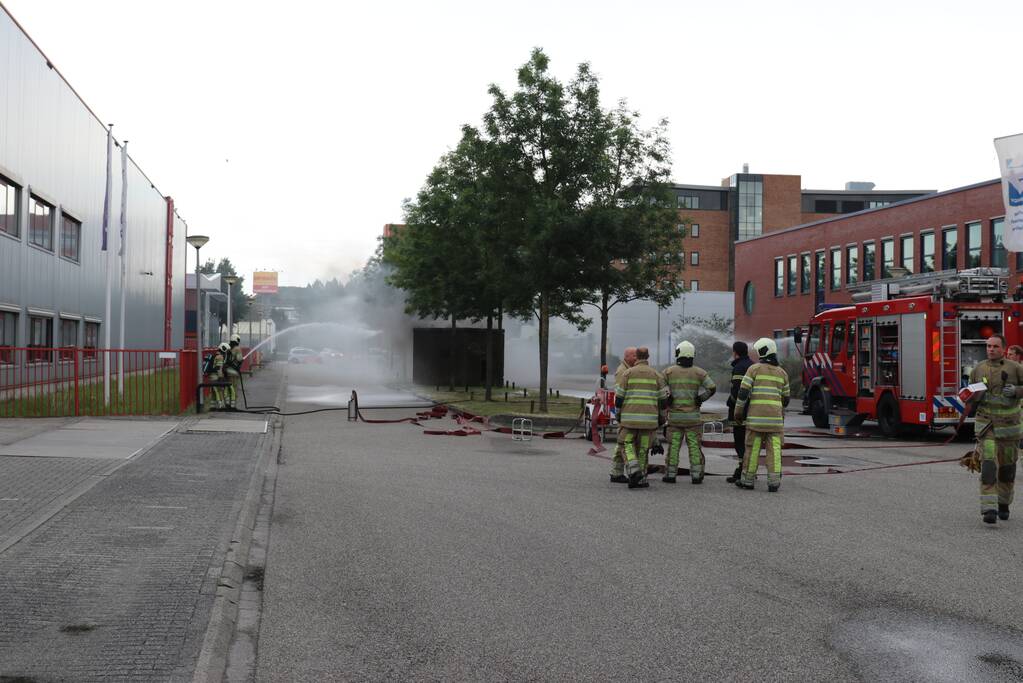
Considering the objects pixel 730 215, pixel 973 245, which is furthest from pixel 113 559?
pixel 730 215

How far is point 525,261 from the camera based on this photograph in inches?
944

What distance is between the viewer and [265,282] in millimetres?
134375

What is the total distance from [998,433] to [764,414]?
2.70 m

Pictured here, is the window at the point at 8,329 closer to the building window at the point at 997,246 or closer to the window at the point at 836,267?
the building window at the point at 997,246

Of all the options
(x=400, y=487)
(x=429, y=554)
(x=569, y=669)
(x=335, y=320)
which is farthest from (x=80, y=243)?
(x=335, y=320)

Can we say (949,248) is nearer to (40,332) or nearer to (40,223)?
(40,223)

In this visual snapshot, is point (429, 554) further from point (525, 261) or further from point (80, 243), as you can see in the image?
point (80, 243)

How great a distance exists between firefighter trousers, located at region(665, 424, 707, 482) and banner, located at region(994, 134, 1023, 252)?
358 inches

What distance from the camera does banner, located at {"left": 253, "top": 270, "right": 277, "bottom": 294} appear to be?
131m

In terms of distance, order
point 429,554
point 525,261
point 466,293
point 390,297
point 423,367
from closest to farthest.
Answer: point 429,554 < point 525,261 < point 466,293 < point 423,367 < point 390,297

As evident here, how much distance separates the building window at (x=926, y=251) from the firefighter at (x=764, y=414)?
95.0ft

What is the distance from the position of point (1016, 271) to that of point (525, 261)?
1911cm

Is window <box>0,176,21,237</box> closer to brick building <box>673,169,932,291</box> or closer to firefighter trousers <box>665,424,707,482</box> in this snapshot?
firefighter trousers <box>665,424,707,482</box>

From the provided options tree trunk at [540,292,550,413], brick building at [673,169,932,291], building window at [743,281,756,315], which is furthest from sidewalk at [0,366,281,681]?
brick building at [673,169,932,291]
